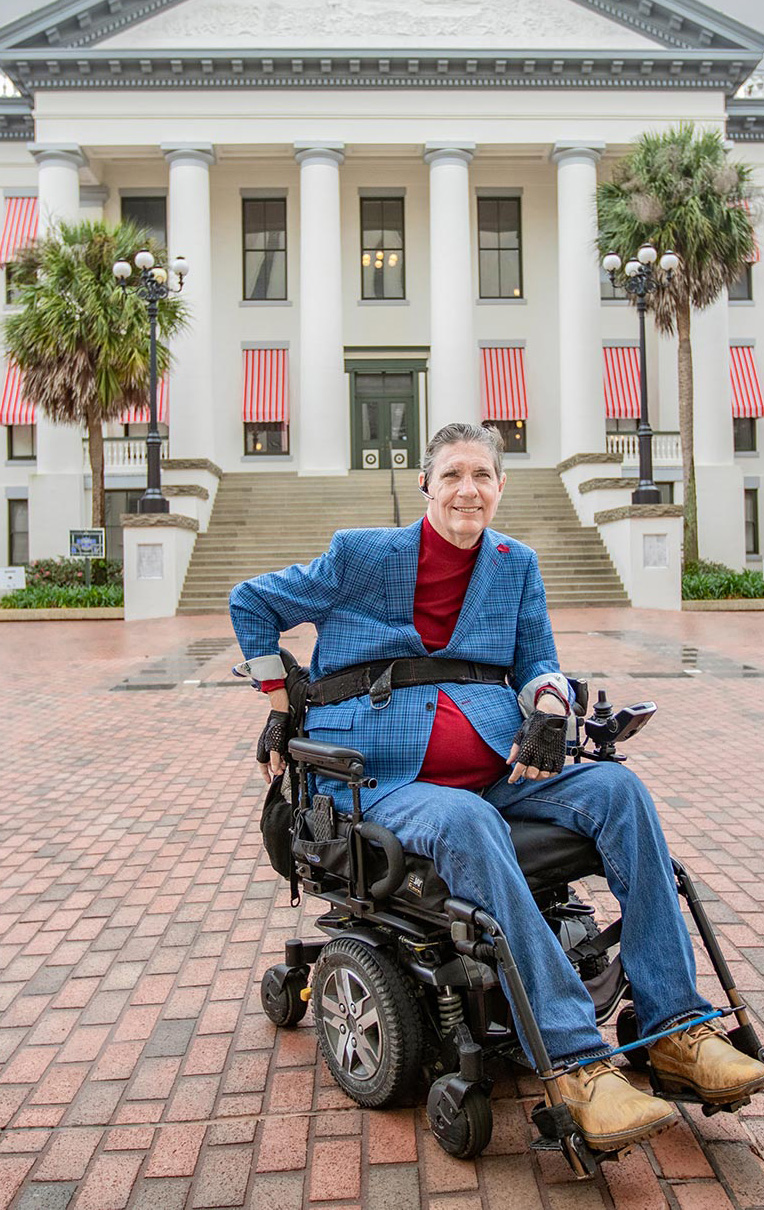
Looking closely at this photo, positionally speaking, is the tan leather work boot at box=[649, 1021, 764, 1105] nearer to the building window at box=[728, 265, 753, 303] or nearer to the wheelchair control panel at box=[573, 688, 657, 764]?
the wheelchair control panel at box=[573, 688, 657, 764]

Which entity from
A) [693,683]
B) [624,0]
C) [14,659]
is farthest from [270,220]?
[693,683]

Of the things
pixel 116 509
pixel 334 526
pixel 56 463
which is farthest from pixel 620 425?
pixel 56 463

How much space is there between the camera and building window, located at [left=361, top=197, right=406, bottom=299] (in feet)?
94.4

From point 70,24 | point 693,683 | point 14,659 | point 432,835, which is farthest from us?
point 70,24

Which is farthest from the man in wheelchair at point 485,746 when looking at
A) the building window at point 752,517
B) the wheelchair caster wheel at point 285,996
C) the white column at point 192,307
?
the building window at point 752,517

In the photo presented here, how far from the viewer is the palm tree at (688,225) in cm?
2089

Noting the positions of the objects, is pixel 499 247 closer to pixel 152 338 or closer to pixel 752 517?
pixel 752 517

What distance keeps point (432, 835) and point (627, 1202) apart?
2.77 feet

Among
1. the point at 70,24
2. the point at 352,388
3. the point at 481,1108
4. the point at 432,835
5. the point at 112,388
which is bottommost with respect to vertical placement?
the point at 481,1108

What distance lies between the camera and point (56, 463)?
84.3ft

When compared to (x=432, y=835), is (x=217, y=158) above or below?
above

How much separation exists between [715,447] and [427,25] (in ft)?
42.8

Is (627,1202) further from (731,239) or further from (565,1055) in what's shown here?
(731,239)

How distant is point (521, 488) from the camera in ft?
81.3
